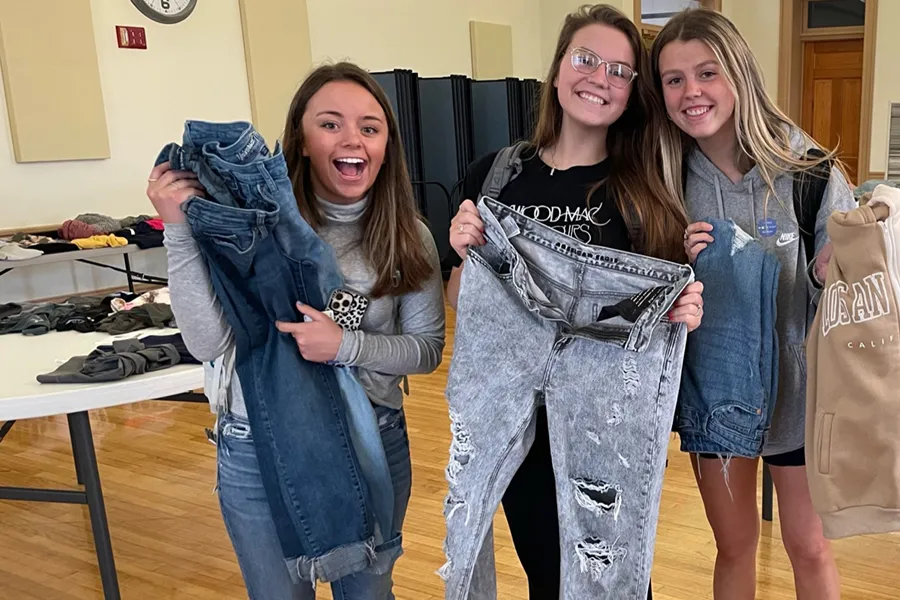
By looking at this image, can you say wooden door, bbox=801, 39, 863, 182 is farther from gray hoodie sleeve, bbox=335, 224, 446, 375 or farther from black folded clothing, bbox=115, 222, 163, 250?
gray hoodie sleeve, bbox=335, 224, 446, 375

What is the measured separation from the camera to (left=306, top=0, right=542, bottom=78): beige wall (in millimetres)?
6766

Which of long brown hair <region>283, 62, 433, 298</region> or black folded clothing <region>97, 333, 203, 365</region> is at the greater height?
long brown hair <region>283, 62, 433, 298</region>

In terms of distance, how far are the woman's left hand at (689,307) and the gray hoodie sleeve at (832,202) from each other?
11.8 inches

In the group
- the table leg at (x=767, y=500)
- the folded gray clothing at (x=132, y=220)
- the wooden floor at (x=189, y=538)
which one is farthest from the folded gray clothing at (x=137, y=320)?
the folded gray clothing at (x=132, y=220)

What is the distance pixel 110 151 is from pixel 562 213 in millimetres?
4757

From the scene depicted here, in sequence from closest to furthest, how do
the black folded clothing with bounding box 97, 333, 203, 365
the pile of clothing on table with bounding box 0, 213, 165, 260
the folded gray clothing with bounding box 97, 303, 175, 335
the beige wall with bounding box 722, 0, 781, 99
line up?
the black folded clothing with bounding box 97, 333, 203, 365, the folded gray clothing with bounding box 97, 303, 175, 335, the pile of clothing on table with bounding box 0, 213, 165, 260, the beige wall with bounding box 722, 0, 781, 99

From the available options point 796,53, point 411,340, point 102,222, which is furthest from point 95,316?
point 796,53

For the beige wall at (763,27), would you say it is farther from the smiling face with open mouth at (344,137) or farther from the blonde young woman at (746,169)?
the smiling face with open mouth at (344,137)

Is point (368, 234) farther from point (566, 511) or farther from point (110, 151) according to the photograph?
point (110, 151)

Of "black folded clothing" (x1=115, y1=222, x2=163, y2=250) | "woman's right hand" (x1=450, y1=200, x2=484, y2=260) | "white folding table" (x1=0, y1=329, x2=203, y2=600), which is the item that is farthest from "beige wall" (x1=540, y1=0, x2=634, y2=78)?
"woman's right hand" (x1=450, y1=200, x2=484, y2=260)

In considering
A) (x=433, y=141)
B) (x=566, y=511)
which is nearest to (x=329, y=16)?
(x=433, y=141)

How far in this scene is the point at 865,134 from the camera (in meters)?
8.74

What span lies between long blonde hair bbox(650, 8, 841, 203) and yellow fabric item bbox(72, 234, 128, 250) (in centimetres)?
415

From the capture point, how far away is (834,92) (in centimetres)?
989
